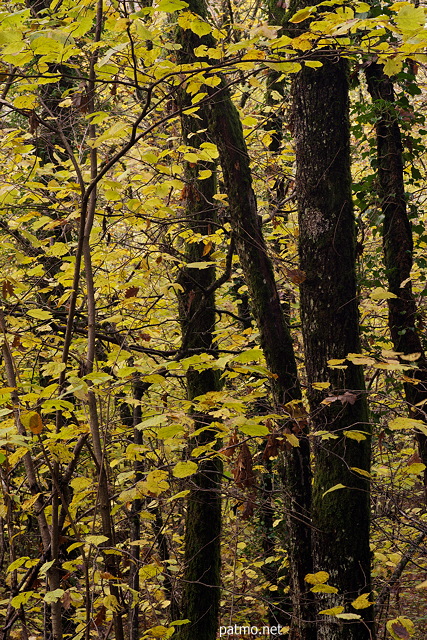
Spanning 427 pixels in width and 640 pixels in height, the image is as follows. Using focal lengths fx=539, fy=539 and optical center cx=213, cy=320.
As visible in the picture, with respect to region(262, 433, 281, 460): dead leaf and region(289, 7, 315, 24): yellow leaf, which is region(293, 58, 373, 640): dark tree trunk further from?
region(289, 7, 315, 24): yellow leaf

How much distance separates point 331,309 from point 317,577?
1.50 meters

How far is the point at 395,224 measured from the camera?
483 cm

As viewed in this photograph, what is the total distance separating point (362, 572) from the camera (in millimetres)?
3025

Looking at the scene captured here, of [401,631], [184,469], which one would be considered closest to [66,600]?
[184,469]

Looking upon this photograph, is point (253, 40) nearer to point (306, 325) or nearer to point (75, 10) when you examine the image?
point (75, 10)

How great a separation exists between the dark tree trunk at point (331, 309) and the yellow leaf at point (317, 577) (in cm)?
11

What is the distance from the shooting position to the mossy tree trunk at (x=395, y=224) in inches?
183

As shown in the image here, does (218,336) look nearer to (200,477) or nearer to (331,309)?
(331,309)

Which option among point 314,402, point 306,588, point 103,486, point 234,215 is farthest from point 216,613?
point 234,215

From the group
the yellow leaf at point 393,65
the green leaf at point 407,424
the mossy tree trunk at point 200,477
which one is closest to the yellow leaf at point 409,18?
the yellow leaf at point 393,65

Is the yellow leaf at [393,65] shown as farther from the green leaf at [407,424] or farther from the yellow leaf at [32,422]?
the yellow leaf at [32,422]

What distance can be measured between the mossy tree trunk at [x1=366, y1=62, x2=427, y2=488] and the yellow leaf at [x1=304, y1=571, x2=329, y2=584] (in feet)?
6.65

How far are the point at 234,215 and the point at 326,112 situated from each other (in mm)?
926

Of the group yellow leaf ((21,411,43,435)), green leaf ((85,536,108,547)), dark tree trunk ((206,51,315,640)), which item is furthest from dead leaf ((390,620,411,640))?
yellow leaf ((21,411,43,435))
